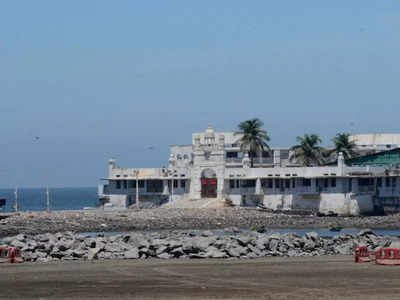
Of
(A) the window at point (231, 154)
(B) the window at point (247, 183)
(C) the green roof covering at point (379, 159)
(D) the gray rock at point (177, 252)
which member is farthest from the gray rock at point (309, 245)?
(A) the window at point (231, 154)

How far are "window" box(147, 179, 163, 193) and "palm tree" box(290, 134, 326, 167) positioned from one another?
14327mm

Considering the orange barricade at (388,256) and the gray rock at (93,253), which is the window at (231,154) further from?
the orange barricade at (388,256)

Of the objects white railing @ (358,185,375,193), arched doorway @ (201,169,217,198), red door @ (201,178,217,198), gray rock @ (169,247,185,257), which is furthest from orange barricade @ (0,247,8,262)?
red door @ (201,178,217,198)

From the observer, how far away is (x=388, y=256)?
4119 centimetres

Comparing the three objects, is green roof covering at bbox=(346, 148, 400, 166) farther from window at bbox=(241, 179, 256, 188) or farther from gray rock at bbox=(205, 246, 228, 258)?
gray rock at bbox=(205, 246, 228, 258)

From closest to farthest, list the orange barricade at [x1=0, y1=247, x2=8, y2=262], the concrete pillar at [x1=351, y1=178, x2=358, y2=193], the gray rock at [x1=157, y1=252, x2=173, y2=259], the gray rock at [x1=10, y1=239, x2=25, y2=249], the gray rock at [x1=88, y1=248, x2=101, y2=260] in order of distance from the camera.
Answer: the orange barricade at [x1=0, y1=247, x2=8, y2=262], the gray rock at [x1=88, y1=248, x2=101, y2=260], the gray rock at [x1=157, y1=252, x2=173, y2=259], the gray rock at [x1=10, y1=239, x2=25, y2=249], the concrete pillar at [x1=351, y1=178, x2=358, y2=193]

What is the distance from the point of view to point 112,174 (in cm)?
11031

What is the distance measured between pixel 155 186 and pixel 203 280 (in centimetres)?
7313

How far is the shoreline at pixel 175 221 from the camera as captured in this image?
7831 centimetres

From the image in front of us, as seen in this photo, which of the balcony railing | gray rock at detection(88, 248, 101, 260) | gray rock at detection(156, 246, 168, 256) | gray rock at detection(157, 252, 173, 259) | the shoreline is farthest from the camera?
the balcony railing

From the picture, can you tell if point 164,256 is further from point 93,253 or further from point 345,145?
point 345,145

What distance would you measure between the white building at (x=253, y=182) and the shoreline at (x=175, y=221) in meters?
4.04

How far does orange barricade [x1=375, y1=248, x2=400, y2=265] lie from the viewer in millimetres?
40622

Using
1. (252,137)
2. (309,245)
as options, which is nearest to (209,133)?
(252,137)
